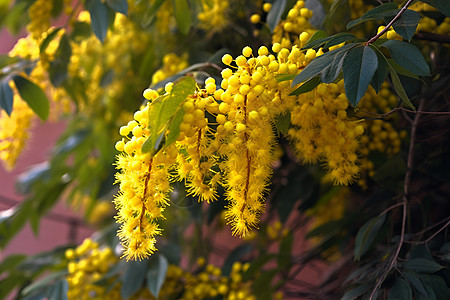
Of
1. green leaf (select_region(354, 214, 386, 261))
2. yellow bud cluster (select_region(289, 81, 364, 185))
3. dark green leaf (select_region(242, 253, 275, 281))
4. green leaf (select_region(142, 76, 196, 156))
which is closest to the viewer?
green leaf (select_region(142, 76, 196, 156))

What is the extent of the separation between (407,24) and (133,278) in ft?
2.74

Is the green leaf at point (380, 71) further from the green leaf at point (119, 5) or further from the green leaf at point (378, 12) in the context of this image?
the green leaf at point (119, 5)

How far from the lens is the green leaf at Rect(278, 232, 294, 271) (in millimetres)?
1310

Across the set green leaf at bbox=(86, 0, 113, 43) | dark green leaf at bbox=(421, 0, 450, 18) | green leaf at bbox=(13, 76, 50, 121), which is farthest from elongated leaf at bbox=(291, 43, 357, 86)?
green leaf at bbox=(13, 76, 50, 121)

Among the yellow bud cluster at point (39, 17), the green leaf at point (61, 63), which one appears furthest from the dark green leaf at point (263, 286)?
the yellow bud cluster at point (39, 17)

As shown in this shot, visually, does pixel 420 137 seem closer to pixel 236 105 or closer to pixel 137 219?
pixel 236 105

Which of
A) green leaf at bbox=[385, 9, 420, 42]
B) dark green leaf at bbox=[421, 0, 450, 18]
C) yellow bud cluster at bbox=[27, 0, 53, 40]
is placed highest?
green leaf at bbox=[385, 9, 420, 42]

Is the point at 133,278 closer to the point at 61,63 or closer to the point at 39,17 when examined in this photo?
the point at 61,63

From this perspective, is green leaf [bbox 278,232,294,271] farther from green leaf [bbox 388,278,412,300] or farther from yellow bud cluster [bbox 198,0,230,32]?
yellow bud cluster [bbox 198,0,230,32]

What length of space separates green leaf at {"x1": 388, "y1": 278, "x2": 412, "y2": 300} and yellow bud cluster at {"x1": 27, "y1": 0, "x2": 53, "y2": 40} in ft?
3.35

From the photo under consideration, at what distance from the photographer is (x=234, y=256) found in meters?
1.42

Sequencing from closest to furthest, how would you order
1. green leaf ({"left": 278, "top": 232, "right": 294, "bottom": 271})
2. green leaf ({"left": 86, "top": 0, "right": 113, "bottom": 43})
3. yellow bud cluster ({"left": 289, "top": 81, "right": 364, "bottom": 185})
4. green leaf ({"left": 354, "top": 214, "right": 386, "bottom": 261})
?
1. yellow bud cluster ({"left": 289, "top": 81, "right": 364, "bottom": 185})
2. green leaf ({"left": 354, "top": 214, "right": 386, "bottom": 261})
3. green leaf ({"left": 86, "top": 0, "right": 113, "bottom": 43})
4. green leaf ({"left": 278, "top": 232, "right": 294, "bottom": 271})

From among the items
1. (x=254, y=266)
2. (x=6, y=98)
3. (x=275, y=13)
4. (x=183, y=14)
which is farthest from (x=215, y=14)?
(x=254, y=266)

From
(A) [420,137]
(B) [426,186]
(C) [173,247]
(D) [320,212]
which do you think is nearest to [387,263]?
(A) [420,137]
